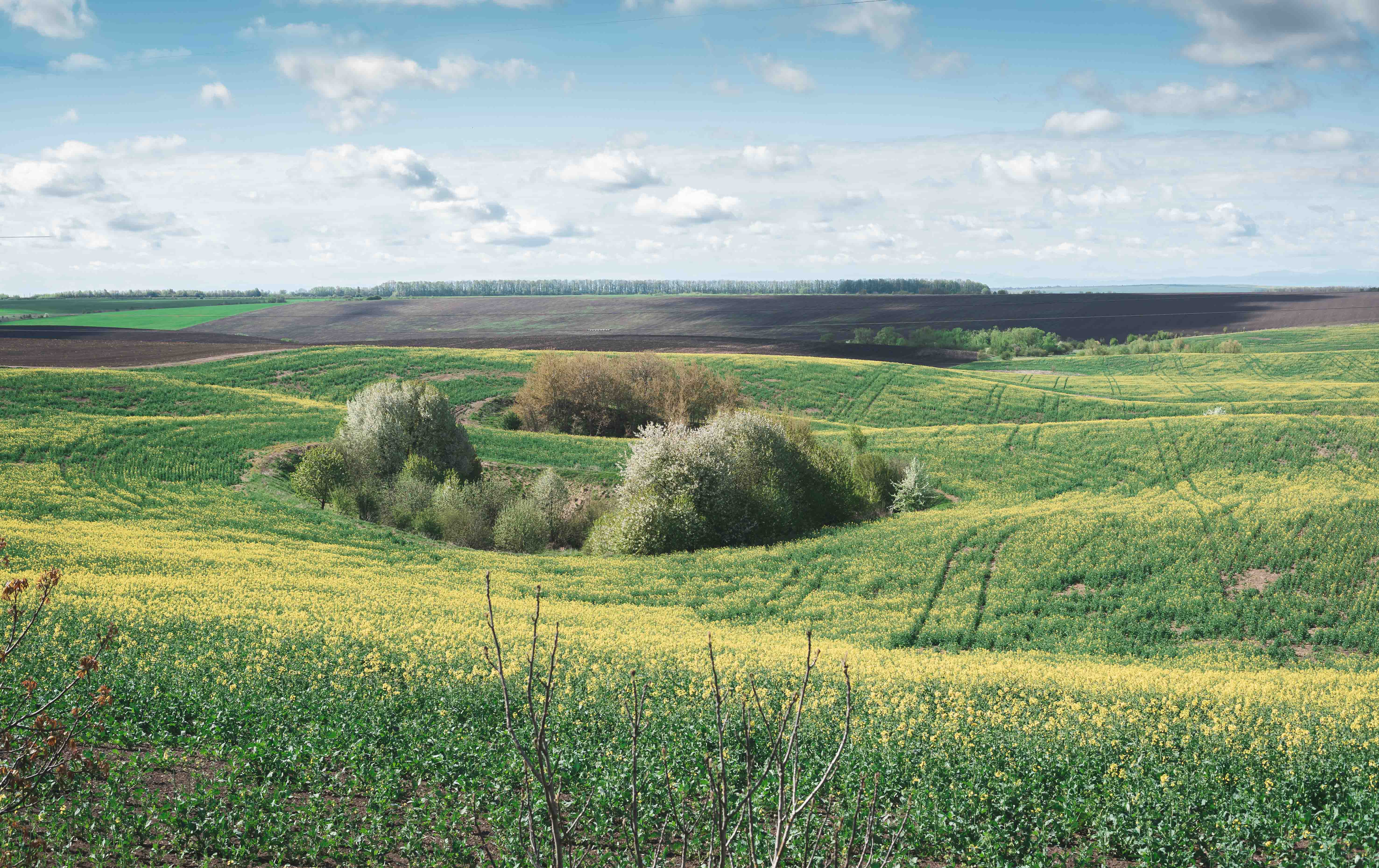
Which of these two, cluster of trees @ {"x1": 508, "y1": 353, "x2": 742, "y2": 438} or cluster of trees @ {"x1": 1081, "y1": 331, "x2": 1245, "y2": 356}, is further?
cluster of trees @ {"x1": 1081, "y1": 331, "x2": 1245, "y2": 356}

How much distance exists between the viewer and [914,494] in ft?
135

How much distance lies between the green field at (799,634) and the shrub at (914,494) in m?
1.57

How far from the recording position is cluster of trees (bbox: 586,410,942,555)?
35000mm

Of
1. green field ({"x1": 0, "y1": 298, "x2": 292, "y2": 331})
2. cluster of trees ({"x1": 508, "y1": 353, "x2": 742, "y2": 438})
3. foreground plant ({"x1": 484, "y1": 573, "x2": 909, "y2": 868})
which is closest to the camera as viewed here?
foreground plant ({"x1": 484, "y1": 573, "x2": 909, "y2": 868})

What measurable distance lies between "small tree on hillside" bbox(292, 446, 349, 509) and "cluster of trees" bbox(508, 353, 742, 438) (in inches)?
757

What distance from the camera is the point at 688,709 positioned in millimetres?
14062

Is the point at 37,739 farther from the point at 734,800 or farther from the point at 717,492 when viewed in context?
the point at 717,492

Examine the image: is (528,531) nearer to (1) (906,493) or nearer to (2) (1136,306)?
(1) (906,493)

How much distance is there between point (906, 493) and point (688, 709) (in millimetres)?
29433

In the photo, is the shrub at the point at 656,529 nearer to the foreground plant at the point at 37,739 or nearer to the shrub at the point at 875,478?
the shrub at the point at 875,478

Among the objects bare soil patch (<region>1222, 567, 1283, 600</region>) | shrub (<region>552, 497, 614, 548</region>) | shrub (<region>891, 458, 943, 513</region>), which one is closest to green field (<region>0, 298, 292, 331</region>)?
shrub (<region>552, 497, 614, 548</region>)

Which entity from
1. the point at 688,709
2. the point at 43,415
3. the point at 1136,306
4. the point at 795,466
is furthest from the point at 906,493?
the point at 1136,306

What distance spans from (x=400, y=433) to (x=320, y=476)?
180 inches

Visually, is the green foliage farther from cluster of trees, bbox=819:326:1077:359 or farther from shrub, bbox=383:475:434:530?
cluster of trees, bbox=819:326:1077:359
